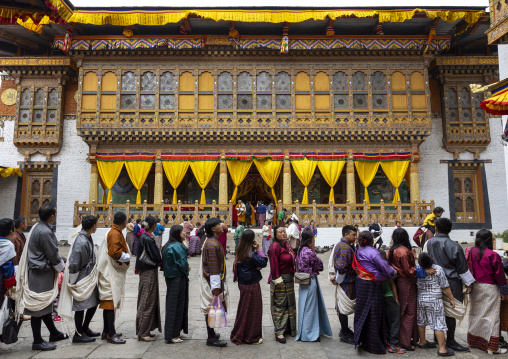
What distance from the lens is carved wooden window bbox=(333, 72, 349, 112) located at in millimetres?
19547

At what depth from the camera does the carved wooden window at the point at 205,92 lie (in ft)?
63.9

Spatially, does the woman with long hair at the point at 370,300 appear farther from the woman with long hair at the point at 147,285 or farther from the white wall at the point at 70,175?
the white wall at the point at 70,175

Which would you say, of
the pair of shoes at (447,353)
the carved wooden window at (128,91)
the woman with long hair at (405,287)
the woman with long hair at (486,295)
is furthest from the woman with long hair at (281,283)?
the carved wooden window at (128,91)

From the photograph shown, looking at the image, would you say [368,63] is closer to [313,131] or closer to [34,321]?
[313,131]

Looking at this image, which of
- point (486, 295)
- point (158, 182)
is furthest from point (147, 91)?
point (486, 295)

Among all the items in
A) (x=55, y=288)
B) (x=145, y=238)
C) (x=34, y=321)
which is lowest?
(x=34, y=321)

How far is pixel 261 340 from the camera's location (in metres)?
5.17

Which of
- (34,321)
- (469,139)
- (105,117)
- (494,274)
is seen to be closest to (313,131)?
(469,139)

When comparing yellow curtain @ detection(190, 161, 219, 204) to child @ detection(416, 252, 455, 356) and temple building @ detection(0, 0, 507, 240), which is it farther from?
child @ detection(416, 252, 455, 356)

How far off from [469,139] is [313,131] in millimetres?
8901

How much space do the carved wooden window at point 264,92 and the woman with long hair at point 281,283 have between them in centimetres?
1487

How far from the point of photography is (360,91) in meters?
19.6

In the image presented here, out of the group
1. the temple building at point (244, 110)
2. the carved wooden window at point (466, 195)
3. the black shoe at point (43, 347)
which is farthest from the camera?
the carved wooden window at point (466, 195)

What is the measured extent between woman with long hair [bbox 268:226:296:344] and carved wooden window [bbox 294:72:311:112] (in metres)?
15.0
